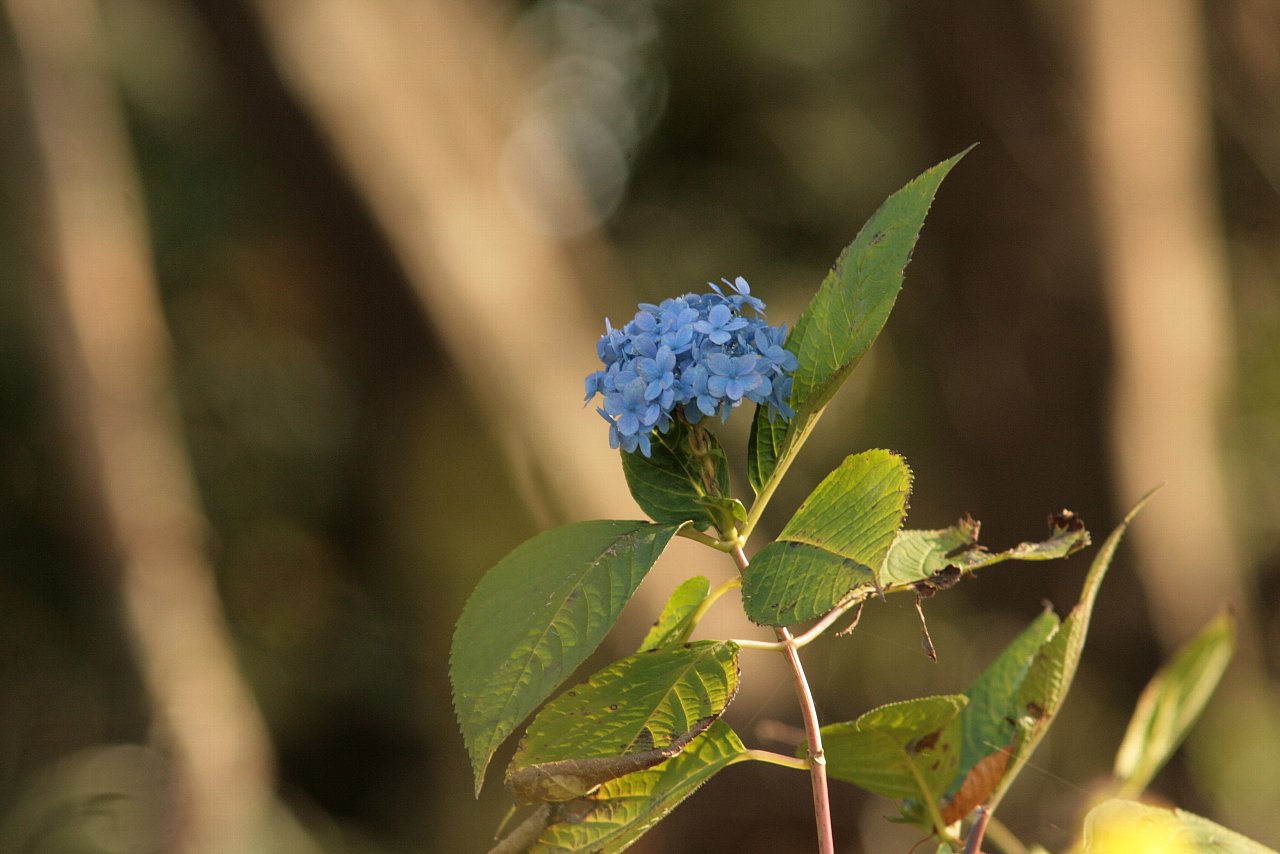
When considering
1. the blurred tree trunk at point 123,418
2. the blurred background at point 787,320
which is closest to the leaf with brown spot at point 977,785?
the blurred background at point 787,320

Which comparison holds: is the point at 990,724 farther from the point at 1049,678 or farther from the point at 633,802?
the point at 633,802

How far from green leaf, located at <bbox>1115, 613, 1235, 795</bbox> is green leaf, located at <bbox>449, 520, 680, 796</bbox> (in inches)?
13.3

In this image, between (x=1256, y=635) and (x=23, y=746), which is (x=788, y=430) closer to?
(x=1256, y=635)

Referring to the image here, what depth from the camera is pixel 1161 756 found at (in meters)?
0.60

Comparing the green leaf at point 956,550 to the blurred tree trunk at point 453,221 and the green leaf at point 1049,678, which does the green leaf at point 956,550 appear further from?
the blurred tree trunk at point 453,221

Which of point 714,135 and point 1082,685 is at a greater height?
point 714,135

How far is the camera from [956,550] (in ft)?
1.61

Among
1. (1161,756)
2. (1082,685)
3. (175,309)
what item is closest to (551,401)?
(1082,685)

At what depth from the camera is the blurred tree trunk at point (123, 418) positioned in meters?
2.52

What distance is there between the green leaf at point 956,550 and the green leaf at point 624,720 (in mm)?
80

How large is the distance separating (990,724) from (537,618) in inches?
9.6

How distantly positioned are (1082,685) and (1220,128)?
57.9 inches

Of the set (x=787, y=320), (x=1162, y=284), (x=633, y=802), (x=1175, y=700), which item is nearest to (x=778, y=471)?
(x=633, y=802)

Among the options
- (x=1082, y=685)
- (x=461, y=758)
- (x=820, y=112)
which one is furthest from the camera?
(x=820, y=112)
